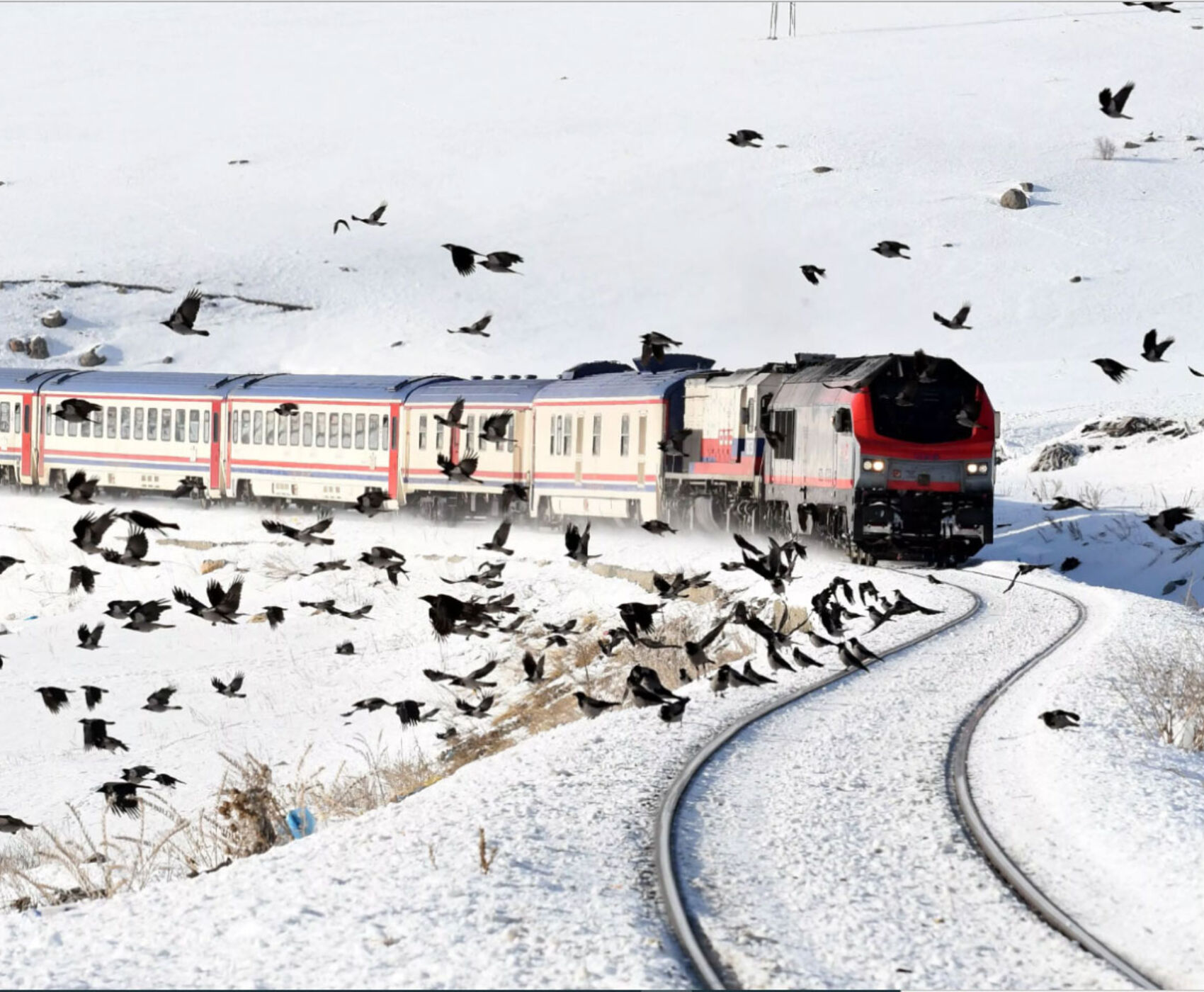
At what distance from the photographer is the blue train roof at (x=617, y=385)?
107 ft

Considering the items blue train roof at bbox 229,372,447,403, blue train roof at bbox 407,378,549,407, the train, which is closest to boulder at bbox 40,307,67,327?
the train

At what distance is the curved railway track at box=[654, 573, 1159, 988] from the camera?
850 centimetres

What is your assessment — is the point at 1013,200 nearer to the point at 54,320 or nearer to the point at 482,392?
the point at 54,320

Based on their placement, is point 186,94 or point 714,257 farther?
point 186,94

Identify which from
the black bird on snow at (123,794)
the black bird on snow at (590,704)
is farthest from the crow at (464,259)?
the black bird on snow at (123,794)

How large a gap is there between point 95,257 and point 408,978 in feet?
278

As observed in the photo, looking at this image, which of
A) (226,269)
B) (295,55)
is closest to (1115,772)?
(226,269)

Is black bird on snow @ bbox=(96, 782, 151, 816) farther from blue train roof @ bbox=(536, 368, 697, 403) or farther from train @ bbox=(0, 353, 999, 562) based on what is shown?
blue train roof @ bbox=(536, 368, 697, 403)

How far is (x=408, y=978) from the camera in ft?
26.1

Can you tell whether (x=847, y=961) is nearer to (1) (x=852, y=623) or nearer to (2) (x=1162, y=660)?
(2) (x=1162, y=660)

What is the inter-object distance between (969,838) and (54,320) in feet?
236

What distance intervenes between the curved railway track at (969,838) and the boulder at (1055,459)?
25290mm

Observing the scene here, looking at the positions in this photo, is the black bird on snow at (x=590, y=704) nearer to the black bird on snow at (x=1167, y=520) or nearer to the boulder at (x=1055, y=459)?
the black bird on snow at (x=1167, y=520)

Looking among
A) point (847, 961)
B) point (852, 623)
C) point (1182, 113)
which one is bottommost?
point (852, 623)
